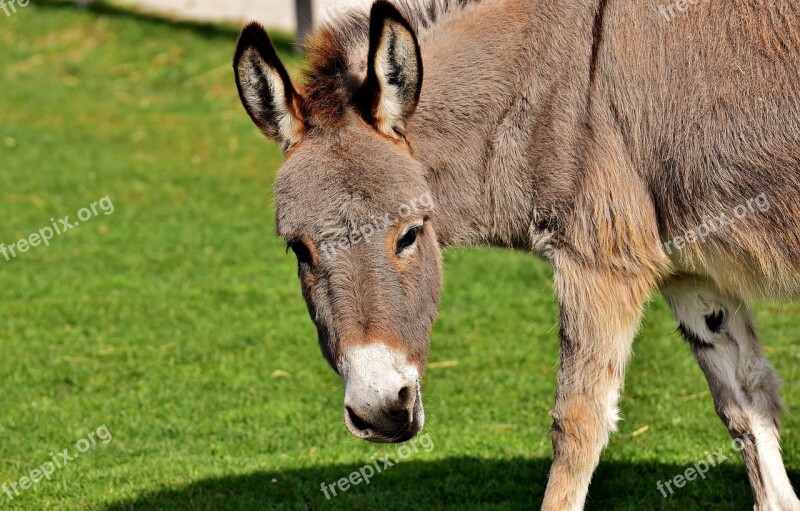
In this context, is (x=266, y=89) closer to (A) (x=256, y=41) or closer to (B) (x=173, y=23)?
(A) (x=256, y=41)

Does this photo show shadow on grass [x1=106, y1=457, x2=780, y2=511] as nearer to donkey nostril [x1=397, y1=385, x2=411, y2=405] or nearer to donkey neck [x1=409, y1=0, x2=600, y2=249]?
donkey neck [x1=409, y1=0, x2=600, y2=249]

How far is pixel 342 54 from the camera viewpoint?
4.43m

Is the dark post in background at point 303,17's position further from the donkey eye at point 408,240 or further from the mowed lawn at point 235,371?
the donkey eye at point 408,240

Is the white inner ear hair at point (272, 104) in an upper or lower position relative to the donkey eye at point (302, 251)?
upper

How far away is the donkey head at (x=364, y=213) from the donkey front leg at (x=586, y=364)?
594mm

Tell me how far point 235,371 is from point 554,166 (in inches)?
151

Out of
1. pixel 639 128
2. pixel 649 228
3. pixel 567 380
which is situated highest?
pixel 639 128

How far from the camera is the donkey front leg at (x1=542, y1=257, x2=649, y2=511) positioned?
4.26m

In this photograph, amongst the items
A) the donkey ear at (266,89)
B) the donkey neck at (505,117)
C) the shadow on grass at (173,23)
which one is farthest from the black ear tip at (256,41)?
the shadow on grass at (173,23)

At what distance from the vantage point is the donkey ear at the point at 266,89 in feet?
13.2

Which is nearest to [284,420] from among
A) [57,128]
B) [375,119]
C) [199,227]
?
[375,119]

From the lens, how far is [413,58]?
13.2 ft

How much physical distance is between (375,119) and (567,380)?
1379mm

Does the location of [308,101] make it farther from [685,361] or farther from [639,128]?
[685,361]
